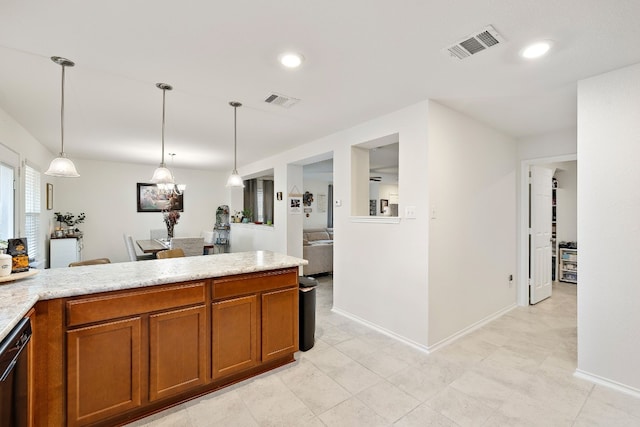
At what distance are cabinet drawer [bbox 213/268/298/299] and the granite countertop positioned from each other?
6 cm

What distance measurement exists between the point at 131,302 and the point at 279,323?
1.13m

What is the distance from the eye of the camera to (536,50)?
1.97 meters

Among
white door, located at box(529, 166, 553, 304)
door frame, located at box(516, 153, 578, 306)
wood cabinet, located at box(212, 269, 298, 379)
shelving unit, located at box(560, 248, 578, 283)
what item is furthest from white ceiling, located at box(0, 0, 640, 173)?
shelving unit, located at box(560, 248, 578, 283)

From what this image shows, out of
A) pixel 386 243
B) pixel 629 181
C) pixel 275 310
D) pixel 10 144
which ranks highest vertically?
pixel 10 144

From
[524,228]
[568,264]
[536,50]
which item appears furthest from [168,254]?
[568,264]

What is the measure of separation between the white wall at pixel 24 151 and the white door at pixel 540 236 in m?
6.52

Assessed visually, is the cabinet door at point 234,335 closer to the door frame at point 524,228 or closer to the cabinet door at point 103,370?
the cabinet door at point 103,370

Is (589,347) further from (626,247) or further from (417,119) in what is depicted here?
(417,119)

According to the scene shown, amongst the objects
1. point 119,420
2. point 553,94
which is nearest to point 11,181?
point 119,420

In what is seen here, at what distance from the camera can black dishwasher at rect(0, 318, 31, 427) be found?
119cm

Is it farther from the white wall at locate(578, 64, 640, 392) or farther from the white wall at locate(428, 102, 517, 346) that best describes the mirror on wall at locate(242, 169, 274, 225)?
the white wall at locate(578, 64, 640, 392)

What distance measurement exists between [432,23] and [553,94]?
1.77m

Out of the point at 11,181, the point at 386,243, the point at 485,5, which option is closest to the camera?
the point at 485,5

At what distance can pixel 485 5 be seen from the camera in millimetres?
1561
